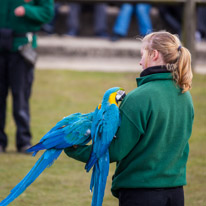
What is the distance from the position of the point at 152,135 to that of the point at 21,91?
2.97m

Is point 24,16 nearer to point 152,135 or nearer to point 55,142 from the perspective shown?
point 55,142

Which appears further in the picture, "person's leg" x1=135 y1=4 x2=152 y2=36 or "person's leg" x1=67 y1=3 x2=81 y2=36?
"person's leg" x1=67 y1=3 x2=81 y2=36

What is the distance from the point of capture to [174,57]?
7.93 ft

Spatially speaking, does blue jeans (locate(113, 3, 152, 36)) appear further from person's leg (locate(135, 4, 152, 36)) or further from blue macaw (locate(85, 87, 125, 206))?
blue macaw (locate(85, 87, 125, 206))

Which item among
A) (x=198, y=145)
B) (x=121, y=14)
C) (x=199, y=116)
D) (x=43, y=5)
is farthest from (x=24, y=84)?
(x=121, y=14)

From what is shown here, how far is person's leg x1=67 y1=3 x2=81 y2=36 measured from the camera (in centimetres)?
954

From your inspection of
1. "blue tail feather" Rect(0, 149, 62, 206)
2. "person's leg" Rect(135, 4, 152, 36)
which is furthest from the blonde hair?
"person's leg" Rect(135, 4, 152, 36)

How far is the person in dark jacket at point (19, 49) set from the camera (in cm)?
498

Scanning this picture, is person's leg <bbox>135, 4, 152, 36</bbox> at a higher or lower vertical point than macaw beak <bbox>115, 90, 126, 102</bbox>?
lower

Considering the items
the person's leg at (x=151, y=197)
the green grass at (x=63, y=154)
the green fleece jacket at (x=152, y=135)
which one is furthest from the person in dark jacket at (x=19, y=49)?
the person's leg at (x=151, y=197)

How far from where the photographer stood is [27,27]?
200 inches

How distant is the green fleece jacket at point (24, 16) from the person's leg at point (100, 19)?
442 cm

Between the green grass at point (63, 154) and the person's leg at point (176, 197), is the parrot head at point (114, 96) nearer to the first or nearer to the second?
the person's leg at point (176, 197)

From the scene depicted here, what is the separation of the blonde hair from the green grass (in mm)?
1869
